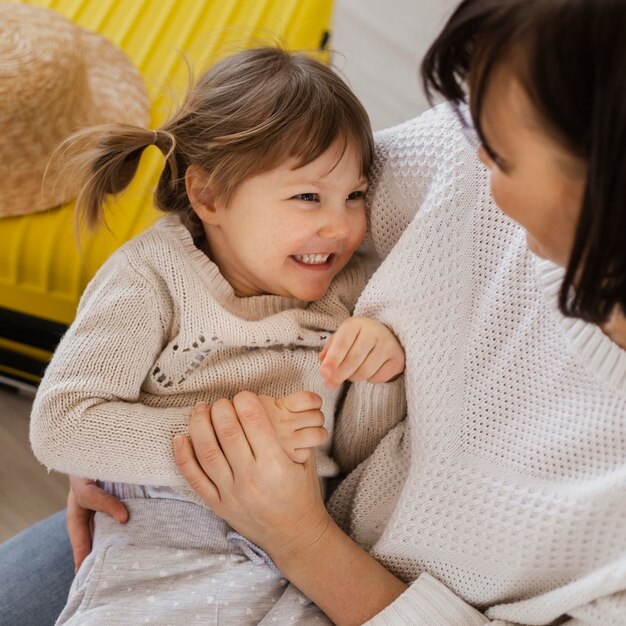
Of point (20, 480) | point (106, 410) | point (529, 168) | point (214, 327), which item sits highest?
point (529, 168)

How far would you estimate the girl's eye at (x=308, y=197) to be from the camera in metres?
1.07

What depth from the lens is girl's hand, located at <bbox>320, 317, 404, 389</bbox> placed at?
3.04ft

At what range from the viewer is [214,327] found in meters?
1.05

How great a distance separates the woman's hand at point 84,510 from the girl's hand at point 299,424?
268mm

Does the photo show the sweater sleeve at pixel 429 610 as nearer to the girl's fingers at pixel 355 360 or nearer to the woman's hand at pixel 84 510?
the girl's fingers at pixel 355 360

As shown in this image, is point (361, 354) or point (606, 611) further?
point (361, 354)

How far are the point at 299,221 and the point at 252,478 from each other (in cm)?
35

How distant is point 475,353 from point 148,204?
851 millimetres

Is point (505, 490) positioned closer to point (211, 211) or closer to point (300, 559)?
point (300, 559)

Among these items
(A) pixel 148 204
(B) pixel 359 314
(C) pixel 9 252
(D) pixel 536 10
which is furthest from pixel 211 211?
(D) pixel 536 10

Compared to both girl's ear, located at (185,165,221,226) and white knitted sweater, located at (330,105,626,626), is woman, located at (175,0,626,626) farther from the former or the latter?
girl's ear, located at (185,165,221,226)

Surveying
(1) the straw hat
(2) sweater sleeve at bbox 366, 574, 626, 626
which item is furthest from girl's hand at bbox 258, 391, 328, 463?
(1) the straw hat

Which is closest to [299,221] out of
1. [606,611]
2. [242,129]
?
[242,129]

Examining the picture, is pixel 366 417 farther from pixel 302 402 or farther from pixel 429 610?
pixel 429 610
